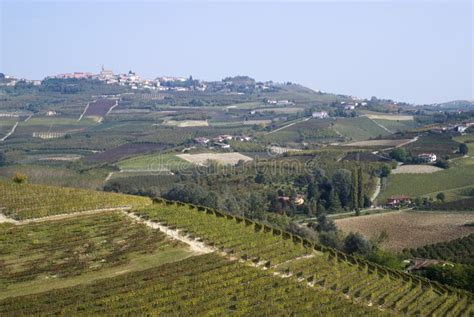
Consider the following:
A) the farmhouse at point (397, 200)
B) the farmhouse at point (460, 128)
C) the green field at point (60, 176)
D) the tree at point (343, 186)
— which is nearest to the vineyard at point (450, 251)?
the farmhouse at point (397, 200)

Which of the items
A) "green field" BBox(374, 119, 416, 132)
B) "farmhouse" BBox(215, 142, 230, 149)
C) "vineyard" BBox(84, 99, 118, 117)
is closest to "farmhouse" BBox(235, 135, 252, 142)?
"farmhouse" BBox(215, 142, 230, 149)

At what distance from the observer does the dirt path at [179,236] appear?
35781 millimetres

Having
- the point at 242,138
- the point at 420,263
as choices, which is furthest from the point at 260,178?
the point at 242,138

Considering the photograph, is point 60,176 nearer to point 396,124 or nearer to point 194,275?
point 194,275

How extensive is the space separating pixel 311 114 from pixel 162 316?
15439 cm

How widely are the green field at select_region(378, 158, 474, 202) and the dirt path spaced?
140 feet

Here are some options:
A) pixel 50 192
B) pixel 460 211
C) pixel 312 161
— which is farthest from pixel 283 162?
pixel 50 192

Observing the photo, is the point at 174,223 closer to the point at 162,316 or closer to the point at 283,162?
the point at 162,316

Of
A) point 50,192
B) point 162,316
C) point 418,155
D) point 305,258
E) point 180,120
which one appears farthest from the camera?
point 180,120

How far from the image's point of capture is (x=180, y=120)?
167500 mm

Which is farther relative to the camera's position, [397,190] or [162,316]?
[397,190]

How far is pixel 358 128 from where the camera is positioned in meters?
154

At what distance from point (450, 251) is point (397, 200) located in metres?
24.6

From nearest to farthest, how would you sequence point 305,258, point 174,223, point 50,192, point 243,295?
point 243,295
point 305,258
point 174,223
point 50,192
